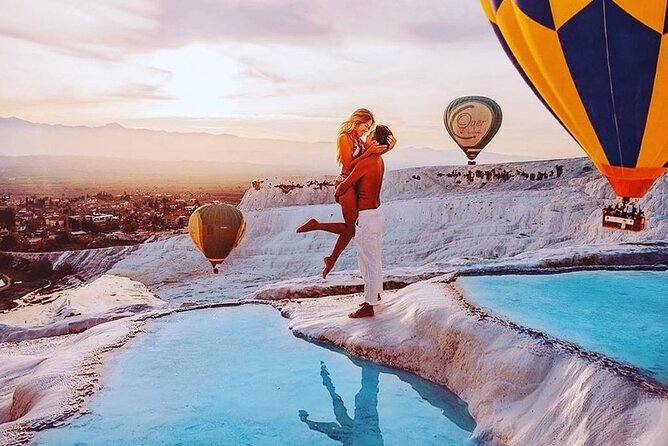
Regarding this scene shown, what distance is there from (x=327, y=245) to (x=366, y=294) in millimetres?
25876

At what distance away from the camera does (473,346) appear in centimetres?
559

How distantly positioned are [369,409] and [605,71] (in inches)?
240

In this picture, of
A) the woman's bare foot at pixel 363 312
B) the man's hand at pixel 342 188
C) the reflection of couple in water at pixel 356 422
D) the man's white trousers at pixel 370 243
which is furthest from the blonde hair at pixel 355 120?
the reflection of couple in water at pixel 356 422

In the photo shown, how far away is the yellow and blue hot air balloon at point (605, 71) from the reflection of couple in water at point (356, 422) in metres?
5.72

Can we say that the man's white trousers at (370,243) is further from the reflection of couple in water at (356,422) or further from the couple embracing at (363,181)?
the reflection of couple in water at (356,422)

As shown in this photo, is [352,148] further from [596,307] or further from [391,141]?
[596,307]

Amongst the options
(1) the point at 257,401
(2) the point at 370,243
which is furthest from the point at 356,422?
(2) the point at 370,243

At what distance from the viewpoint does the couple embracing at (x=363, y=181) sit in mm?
6559

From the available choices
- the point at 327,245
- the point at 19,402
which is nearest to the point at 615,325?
the point at 19,402

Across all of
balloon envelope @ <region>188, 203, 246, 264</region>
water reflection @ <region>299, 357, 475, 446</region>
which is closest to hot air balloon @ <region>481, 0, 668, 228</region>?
water reflection @ <region>299, 357, 475, 446</region>

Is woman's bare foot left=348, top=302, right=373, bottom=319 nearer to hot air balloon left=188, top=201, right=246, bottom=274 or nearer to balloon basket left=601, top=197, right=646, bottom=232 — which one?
balloon basket left=601, top=197, right=646, bottom=232

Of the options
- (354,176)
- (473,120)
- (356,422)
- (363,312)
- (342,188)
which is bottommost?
(356,422)

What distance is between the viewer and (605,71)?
26.1ft

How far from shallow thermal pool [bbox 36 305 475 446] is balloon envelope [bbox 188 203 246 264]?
1611 cm
